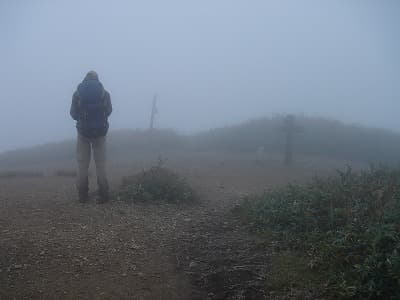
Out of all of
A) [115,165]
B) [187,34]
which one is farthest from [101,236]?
[187,34]

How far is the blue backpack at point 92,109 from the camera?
8.62 metres

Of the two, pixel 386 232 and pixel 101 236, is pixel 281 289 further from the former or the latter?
pixel 101 236

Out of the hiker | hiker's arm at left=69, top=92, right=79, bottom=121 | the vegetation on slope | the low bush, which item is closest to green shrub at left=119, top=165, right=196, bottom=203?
the hiker

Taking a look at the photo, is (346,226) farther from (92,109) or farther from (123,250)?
(92,109)

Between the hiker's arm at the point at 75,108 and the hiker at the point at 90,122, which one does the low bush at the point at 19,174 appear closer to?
the hiker at the point at 90,122

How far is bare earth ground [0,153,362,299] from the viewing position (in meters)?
5.40

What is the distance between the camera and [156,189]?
30.4 feet

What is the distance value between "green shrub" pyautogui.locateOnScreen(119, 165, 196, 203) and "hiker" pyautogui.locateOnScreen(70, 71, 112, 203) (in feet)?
1.67

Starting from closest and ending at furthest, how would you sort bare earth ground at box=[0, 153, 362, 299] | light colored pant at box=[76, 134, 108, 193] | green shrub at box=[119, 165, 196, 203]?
bare earth ground at box=[0, 153, 362, 299]
light colored pant at box=[76, 134, 108, 193]
green shrub at box=[119, 165, 196, 203]

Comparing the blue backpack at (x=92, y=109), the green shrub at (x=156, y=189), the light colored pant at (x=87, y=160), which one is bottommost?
the green shrub at (x=156, y=189)

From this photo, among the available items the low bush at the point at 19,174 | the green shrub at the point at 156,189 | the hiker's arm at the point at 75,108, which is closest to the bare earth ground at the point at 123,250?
the green shrub at the point at 156,189

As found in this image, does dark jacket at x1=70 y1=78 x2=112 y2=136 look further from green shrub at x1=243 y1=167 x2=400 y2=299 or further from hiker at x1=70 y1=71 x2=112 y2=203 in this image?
green shrub at x1=243 y1=167 x2=400 y2=299

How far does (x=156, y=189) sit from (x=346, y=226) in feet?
13.1

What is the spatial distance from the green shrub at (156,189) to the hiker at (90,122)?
0.51 meters
